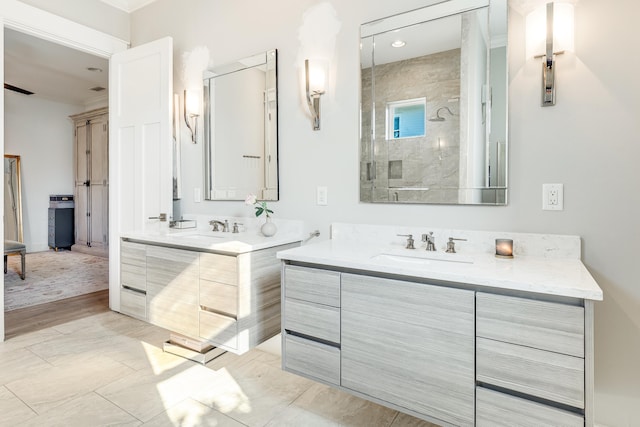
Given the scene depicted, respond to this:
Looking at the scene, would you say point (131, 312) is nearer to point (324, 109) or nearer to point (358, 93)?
point (324, 109)

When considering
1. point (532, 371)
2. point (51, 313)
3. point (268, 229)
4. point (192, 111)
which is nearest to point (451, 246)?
point (532, 371)

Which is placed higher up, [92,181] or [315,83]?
[315,83]

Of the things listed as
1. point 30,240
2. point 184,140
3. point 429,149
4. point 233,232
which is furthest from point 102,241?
point 429,149

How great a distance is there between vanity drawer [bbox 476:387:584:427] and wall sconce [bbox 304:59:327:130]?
5.76 ft

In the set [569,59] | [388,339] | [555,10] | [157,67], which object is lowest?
[388,339]

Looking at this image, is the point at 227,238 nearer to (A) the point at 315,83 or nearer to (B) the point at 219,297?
(B) the point at 219,297

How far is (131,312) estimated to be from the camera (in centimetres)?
261

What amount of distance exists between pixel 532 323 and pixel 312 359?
96 cm

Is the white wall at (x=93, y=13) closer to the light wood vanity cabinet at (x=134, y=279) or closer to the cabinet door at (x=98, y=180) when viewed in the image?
the light wood vanity cabinet at (x=134, y=279)

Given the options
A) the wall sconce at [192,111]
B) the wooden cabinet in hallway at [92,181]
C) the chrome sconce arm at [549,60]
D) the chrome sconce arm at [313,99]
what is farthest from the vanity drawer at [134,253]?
the wooden cabinet in hallway at [92,181]

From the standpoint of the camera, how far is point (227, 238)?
2.45 m

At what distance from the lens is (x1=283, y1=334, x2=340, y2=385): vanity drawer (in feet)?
5.35

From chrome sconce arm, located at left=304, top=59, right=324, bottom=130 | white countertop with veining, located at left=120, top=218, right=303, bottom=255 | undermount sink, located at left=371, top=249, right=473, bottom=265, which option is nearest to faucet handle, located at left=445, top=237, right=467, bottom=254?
undermount sink, located at left=371, top=249, right=473, bottom=265

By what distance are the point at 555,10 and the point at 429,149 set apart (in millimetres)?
807
